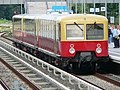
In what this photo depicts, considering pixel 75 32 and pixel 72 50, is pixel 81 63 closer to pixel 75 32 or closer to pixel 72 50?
pixel 72 50

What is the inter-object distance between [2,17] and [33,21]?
96.0 meters

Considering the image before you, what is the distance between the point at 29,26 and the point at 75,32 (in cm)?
1036

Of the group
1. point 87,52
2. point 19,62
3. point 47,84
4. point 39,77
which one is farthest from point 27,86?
point 19,62

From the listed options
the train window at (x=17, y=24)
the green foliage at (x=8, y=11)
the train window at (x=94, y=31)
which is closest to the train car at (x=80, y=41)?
the train window at (x=94, y=31)

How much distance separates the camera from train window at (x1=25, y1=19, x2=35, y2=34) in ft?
94.6

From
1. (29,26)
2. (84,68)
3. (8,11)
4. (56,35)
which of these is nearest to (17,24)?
(29,26)

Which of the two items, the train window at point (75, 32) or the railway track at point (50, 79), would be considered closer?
the railway track at point (50, 79)

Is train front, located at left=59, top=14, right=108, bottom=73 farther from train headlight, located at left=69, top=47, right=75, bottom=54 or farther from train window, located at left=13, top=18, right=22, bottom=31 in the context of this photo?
train window, located at left=13, top=18, right=22, bottom=31

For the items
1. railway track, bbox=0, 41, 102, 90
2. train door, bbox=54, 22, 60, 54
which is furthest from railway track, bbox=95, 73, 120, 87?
train door, bbox=54, 22, 60, 54

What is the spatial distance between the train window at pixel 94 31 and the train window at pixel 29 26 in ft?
27.7

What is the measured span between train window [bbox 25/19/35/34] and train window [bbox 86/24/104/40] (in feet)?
27.7

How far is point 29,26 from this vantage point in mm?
30406

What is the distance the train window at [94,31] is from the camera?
20.4 m

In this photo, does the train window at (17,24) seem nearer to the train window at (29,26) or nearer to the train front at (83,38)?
the train window at (29,26)
